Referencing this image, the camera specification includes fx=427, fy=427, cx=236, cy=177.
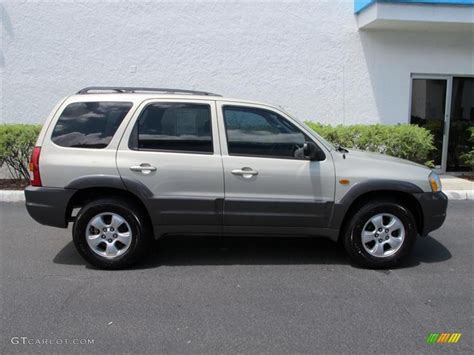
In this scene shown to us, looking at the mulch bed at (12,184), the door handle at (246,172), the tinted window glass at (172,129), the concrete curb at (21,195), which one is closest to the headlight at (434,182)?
the door handle at (246,172)

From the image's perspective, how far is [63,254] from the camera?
5.07 metres

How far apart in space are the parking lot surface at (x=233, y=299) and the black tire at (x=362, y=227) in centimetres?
13

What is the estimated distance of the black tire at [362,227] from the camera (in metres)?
4.55

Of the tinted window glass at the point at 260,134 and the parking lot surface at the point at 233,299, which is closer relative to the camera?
the parking lot surface at the point at 233,299

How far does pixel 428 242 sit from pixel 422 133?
3912 millimetres

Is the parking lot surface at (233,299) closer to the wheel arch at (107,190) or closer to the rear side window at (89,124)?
the wheel arch at (107,190)

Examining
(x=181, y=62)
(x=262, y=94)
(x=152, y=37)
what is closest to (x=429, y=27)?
(x=262, y=94)

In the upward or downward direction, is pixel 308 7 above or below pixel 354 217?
above

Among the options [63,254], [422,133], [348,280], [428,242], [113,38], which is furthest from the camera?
[113,38]

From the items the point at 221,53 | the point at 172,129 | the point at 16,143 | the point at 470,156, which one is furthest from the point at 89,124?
the point at 470,156

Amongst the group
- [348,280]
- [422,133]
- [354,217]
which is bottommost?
[348,280]

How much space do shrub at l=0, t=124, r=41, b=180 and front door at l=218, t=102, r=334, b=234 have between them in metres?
5.40

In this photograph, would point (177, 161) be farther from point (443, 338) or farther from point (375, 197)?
point (443, 338)

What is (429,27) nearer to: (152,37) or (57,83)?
(152,37)
